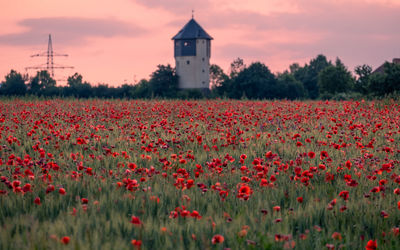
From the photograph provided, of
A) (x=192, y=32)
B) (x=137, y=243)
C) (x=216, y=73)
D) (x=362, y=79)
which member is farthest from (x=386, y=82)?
(x=216, y=73)

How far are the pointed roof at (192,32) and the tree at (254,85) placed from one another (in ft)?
59.6

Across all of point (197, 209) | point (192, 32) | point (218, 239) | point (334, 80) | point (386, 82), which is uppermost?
point (192, 32)

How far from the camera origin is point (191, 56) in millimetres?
94125

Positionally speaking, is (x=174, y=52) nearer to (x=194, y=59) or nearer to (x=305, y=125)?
A: (x=194, y=59)

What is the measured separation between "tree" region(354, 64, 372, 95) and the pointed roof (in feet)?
168

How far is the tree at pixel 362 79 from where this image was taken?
38250mm

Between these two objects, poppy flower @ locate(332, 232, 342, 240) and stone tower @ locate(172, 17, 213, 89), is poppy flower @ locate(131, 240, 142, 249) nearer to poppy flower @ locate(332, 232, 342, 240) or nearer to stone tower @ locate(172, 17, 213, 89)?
poppy flower @ locate(332, 232, 342, 240)

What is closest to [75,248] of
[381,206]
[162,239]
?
[162,239]

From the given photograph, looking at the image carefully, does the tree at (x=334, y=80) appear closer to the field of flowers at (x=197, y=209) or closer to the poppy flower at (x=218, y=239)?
the field of flowers at (x=197, y=209)

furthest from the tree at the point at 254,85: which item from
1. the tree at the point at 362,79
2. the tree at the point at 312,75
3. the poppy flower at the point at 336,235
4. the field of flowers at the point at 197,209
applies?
the poppy flower at the point at 336,235

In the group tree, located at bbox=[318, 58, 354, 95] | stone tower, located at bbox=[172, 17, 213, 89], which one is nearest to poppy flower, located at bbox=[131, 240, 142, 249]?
tree, located at bbox=[318, 58, 354, 95]

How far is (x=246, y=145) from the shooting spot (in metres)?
8.53

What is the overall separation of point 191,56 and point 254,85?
845 inches

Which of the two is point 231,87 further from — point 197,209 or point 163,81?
point 197,209
